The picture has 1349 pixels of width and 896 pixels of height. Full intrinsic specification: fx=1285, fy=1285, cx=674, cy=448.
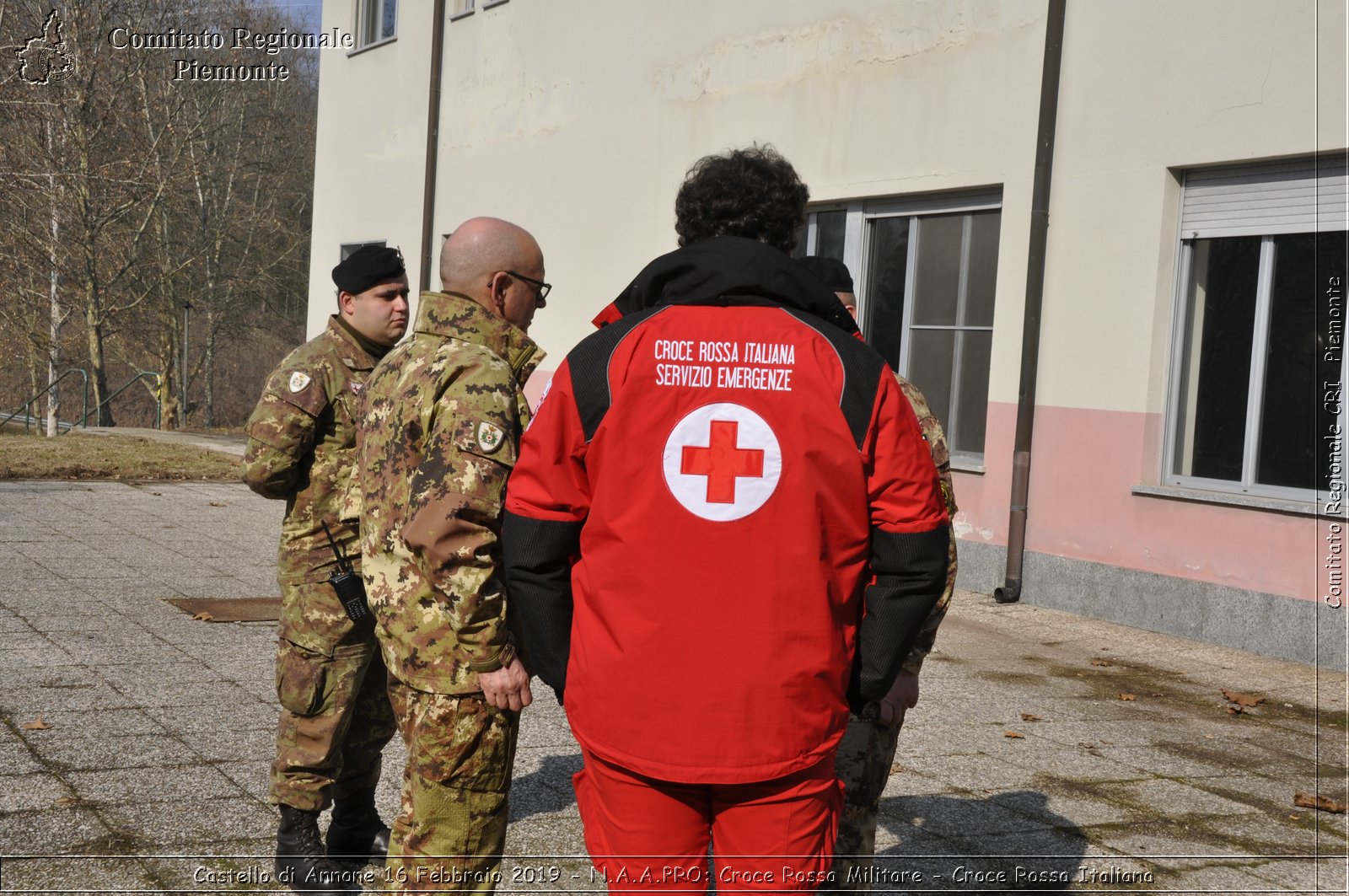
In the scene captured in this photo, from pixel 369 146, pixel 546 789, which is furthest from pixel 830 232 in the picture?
pixel 369 146

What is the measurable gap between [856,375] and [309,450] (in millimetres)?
2363

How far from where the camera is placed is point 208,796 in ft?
14.4

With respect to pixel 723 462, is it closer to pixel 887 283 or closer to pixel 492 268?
pixel 492 268

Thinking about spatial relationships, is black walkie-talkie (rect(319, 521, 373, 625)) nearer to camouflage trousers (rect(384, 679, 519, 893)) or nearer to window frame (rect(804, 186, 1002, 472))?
camouflage trousers (rect(384, 679, 519, 893))

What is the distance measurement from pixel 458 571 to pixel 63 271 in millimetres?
24007

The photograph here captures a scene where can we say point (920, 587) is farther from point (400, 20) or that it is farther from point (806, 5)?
point (400, 20)

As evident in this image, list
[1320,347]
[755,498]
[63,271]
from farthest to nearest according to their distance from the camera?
[63,271] < [1320,347] < [755,498]

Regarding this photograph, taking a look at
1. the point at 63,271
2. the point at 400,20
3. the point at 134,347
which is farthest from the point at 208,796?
the point at 134,347

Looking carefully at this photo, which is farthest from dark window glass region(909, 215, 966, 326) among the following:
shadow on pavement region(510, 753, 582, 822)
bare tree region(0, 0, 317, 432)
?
Answer: bare tree region(0, 0, 317, 432)

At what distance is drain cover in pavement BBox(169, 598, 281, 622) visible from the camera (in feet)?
24.8

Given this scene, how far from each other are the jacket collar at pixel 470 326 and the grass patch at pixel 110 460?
40.3ft

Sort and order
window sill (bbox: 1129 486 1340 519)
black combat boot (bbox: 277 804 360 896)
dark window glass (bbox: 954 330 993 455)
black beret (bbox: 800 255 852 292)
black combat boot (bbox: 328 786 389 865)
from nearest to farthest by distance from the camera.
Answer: black beret (bbox: 800 255 852 292) → black combat boot (bbox: 277 804 360 896) → black combat boot (bbox: 328 786 389 865) → window sill (bbox: 1129 486 1340 519) → dark window glass (bbox: 954 330 993 455)

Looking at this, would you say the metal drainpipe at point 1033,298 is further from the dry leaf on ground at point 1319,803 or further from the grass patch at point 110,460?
the grass patch at point 110,460

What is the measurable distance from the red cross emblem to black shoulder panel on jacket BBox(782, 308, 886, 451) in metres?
0.18
